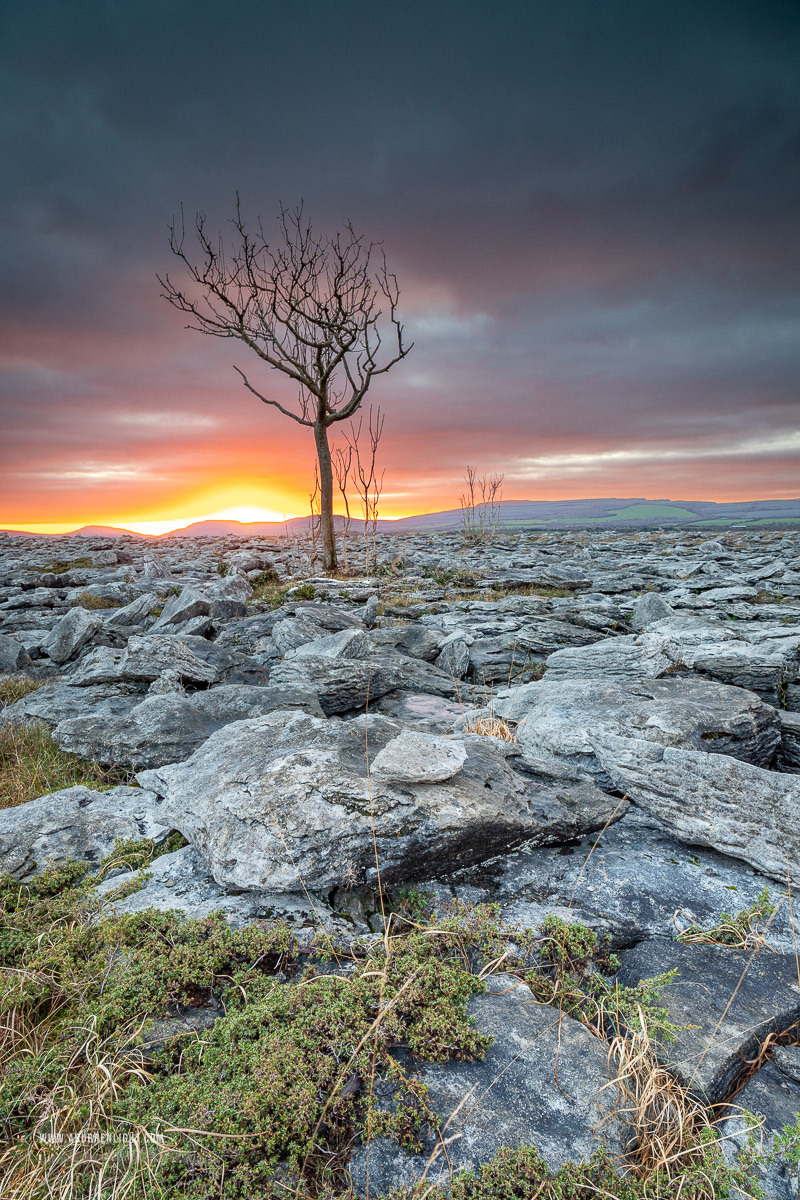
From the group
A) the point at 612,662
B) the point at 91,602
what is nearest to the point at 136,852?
the point at 612,662

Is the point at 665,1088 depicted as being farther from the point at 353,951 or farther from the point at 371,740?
the point at 371,740

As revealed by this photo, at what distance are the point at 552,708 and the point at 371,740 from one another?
2.11 meters

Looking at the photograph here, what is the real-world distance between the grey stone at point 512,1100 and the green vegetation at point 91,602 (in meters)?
15.6

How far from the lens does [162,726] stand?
240 inches

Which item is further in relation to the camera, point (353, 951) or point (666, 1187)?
point (353, 951)

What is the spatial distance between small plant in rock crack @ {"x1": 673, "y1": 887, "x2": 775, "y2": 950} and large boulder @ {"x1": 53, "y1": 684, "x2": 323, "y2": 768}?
14.0 feet

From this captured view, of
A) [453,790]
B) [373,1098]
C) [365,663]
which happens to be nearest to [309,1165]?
[373,1098]

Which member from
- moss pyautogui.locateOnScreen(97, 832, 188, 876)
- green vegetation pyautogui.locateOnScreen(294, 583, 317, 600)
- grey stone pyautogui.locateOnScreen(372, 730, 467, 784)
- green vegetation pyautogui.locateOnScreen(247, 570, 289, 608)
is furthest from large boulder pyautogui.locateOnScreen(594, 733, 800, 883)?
green vegetation pyautogui.locateOnScreen(294, 583, 317, 600)

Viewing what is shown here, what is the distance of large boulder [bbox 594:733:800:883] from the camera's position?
3.69m

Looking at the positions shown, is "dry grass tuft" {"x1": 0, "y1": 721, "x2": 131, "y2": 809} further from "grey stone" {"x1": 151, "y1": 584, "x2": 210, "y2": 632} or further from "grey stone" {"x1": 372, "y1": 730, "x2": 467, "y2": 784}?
"grey stone" {"x1": 151, "y1": 584, "x2": 210, "y2": 632}

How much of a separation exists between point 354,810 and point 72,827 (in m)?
2.44

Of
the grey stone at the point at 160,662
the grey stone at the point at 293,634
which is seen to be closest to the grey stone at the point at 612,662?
the grey stone at the point at 293,634

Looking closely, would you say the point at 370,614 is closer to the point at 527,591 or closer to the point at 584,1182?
the point at 527,591

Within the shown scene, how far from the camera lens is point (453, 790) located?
152 inches
